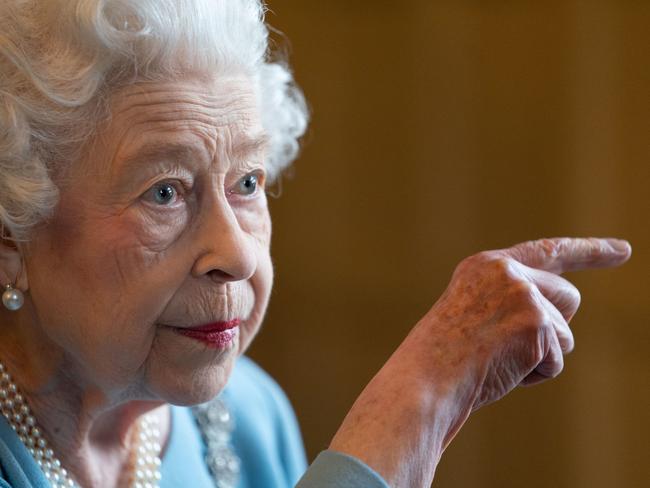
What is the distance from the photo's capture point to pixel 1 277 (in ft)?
4.34

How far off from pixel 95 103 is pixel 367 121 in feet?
6.63

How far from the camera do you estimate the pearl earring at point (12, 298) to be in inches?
51.7

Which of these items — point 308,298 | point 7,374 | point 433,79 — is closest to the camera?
point 7,374

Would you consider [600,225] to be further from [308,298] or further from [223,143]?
[223,143]

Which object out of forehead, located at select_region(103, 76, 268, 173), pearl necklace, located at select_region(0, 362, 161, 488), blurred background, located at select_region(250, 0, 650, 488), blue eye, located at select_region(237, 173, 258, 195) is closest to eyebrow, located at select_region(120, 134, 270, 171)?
forehead, located at select_region(103, 76, 268, 173)

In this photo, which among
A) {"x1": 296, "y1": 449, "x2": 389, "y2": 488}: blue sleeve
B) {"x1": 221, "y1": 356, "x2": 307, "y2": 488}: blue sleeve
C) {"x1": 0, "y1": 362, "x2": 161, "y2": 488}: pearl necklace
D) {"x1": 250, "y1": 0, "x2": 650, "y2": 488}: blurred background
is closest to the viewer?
{"x1": 296, "y1": 449, "x2": 389, "y2": 488}: blue sleeve

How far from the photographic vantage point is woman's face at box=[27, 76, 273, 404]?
1.27m

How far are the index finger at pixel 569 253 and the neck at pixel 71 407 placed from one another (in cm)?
60

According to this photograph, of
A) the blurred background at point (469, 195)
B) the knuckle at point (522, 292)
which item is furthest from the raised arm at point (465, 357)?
the blurred background at point (469, 195)

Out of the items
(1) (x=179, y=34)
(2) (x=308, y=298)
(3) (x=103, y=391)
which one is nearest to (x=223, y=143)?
(1) (x=179, y=34)

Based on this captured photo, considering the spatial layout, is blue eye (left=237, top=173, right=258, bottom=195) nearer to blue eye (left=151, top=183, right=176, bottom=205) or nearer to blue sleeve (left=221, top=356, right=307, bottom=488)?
blue eye (left=151, top=183, right=176, bottom=205)

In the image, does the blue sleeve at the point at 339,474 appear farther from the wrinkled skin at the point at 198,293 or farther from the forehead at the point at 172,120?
the forehead at the point at 172,120

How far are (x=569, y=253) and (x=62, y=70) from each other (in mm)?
723

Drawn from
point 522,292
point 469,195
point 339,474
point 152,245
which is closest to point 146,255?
point 152,245
